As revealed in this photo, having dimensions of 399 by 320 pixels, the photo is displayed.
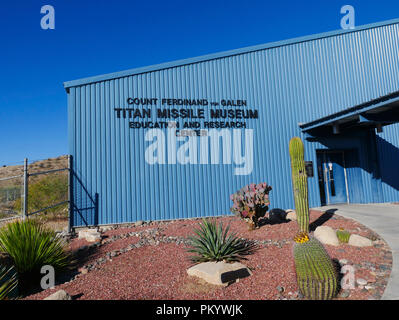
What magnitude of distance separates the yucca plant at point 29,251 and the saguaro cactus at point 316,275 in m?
4.99

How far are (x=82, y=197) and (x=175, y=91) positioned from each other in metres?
5.92

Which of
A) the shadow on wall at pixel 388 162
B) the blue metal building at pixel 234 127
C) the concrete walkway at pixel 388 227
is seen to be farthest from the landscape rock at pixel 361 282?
the shadow on wall at pixel 388 162

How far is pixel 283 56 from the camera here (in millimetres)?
13328

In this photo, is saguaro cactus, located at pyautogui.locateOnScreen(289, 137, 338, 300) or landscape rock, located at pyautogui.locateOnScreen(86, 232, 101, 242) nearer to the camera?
saguaro cactus, located at pyautogui.locateOnScreen(289, 137, 338, 300)

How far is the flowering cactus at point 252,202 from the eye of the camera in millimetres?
7805

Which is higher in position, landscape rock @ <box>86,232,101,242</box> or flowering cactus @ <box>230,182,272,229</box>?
flowering cactus @ <box>230,182,272,229</box>

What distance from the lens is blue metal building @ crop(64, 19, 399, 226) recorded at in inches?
428

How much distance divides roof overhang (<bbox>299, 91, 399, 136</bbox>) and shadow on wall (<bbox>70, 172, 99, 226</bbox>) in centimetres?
1004

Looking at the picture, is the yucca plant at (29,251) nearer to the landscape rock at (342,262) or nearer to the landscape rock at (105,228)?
the landscape rock at (105,228)

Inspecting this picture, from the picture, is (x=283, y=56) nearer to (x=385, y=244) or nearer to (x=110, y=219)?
(x=385, y=244)

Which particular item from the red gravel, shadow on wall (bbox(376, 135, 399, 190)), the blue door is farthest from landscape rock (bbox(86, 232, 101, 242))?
shadow on wall (bbox(376, 135, 399, 190))

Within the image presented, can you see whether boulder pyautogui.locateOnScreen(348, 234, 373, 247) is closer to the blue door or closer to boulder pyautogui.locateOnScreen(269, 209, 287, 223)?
boulder pyautogui.locateOnScreen(269, 209, 287, 223)
